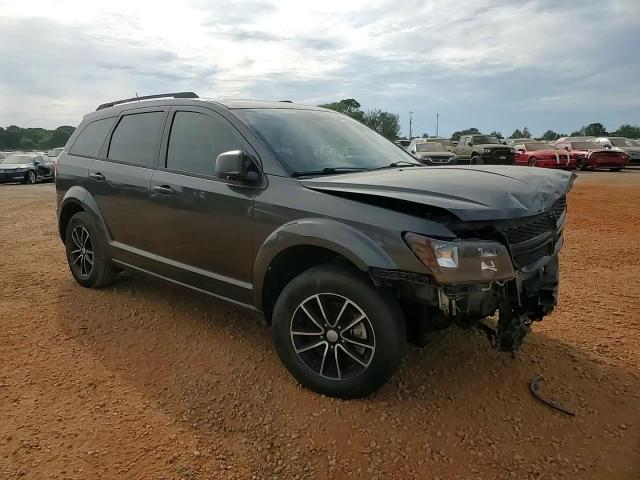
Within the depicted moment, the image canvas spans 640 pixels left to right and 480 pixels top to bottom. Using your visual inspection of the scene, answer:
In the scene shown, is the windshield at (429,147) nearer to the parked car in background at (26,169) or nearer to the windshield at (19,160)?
the parked car in background at (26,169)

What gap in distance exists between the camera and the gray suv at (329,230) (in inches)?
104

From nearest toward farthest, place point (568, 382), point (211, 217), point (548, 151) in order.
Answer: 1. point (568, 382)
2. point (211, 217)
3. point (548, 151)

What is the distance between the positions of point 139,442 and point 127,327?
1610mm

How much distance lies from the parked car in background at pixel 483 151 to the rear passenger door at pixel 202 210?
21.0 m

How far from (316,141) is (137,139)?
1.72m

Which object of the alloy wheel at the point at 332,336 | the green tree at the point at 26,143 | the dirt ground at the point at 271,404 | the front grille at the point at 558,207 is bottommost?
the dirt ground at the point at 271,404

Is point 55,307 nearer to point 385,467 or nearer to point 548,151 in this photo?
point 385,467

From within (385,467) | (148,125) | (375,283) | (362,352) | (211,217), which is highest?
(148,125)

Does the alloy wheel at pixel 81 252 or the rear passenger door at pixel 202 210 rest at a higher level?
the rear passenger door at pixel 202 210


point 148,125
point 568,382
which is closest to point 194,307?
→ point 148,125

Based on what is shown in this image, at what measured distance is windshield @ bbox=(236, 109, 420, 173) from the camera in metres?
3.48

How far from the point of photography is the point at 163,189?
3930 millimetres

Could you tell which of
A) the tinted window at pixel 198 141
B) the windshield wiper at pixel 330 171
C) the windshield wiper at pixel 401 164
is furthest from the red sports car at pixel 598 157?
the tinted window at pixel 198 141

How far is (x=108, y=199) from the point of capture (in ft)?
14.9
